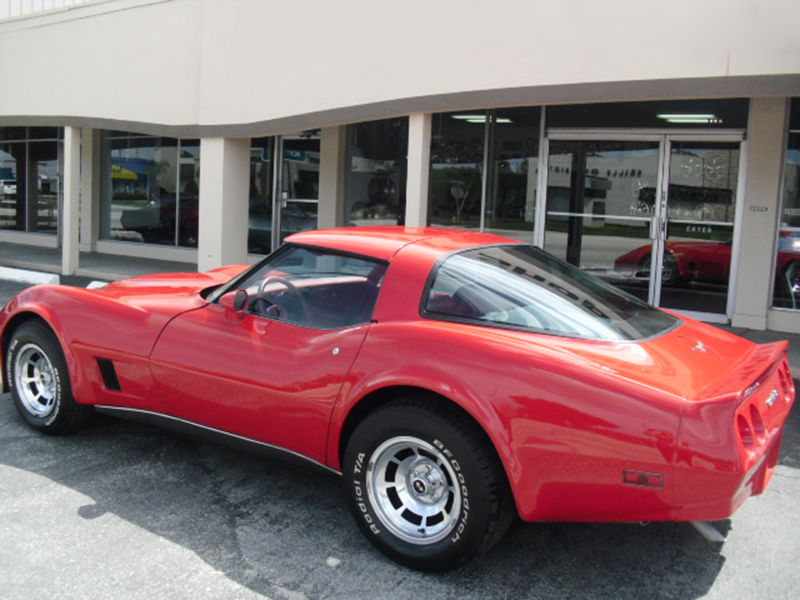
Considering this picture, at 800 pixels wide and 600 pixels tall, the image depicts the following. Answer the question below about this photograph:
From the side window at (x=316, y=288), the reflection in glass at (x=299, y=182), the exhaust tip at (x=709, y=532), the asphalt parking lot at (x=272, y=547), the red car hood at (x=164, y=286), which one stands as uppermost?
the reflection in glass at (x=299, y=182)

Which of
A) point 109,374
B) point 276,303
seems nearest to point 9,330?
point 109,374

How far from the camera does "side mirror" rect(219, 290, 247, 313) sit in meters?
3.93

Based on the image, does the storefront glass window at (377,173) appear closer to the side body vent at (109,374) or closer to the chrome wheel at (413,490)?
the side body vent at (109,374)

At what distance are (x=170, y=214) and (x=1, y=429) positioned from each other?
35.4 feet

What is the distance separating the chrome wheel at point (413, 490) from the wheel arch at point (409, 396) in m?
0.18

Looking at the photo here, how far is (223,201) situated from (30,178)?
30.3 feet

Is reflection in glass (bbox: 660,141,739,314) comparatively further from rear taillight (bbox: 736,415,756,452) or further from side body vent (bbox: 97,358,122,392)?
side body vent (bbox: 97,358,122,392)

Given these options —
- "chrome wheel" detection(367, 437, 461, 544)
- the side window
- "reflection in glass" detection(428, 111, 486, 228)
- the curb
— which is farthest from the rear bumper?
the curb

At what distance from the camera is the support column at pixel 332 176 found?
504 inches

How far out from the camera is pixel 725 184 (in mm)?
9297

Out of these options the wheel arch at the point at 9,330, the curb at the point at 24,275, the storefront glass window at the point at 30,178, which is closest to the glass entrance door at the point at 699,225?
the wheel arch at the point at 9,330

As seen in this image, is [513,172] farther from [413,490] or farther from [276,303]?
[413,490]

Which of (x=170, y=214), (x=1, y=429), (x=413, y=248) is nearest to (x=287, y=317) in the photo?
(x=413, y=248)

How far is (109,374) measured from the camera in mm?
4402
